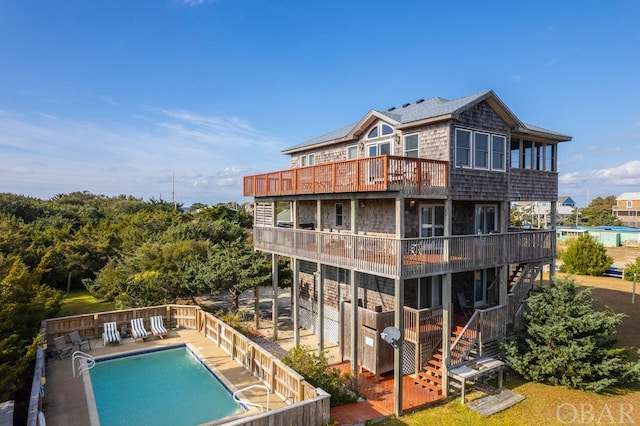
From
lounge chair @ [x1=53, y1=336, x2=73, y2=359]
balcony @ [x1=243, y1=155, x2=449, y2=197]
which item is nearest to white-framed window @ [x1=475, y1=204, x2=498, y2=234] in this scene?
balcony @ [x1=243, y1=155, x2=449, y2=197]

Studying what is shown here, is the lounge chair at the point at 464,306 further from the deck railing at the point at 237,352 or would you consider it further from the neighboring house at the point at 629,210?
the neighboring house at the point at 629,210

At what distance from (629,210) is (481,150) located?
4252 inches

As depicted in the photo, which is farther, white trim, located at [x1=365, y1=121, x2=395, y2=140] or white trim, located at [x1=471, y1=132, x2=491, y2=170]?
white trim, located at [x1=365, y1=121, x2=395, y2=140]

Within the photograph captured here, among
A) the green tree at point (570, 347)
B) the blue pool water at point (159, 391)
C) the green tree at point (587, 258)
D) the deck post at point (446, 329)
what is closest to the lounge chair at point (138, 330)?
the blue pool water at point (159, 391)

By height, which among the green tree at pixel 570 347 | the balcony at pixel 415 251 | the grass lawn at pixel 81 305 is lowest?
the grass lawn at pixel 81 305

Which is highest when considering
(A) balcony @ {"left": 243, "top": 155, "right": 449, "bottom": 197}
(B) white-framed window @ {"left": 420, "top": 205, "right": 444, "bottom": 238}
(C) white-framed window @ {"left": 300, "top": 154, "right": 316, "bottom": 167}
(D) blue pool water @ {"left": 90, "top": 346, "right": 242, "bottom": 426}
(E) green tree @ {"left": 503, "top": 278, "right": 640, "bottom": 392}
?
(C) white-framed window @ {"left": 300, "top": 154, "right": 316, "bottom": 167}

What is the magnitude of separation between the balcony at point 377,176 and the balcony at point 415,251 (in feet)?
5.44

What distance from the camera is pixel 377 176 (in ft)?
37.9

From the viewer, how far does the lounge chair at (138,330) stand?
16.1m

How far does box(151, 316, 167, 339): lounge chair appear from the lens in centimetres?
1662

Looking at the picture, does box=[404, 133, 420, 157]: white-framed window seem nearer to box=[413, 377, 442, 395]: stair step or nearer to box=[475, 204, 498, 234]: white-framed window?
box=[475, 204, 498, 234]: white-framed window

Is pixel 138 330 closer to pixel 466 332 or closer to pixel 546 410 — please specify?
pixel 466 332

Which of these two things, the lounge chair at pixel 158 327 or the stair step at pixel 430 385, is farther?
the lounge chair at pixel 158 327

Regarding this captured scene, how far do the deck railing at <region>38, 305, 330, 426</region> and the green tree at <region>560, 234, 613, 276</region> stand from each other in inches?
1298
